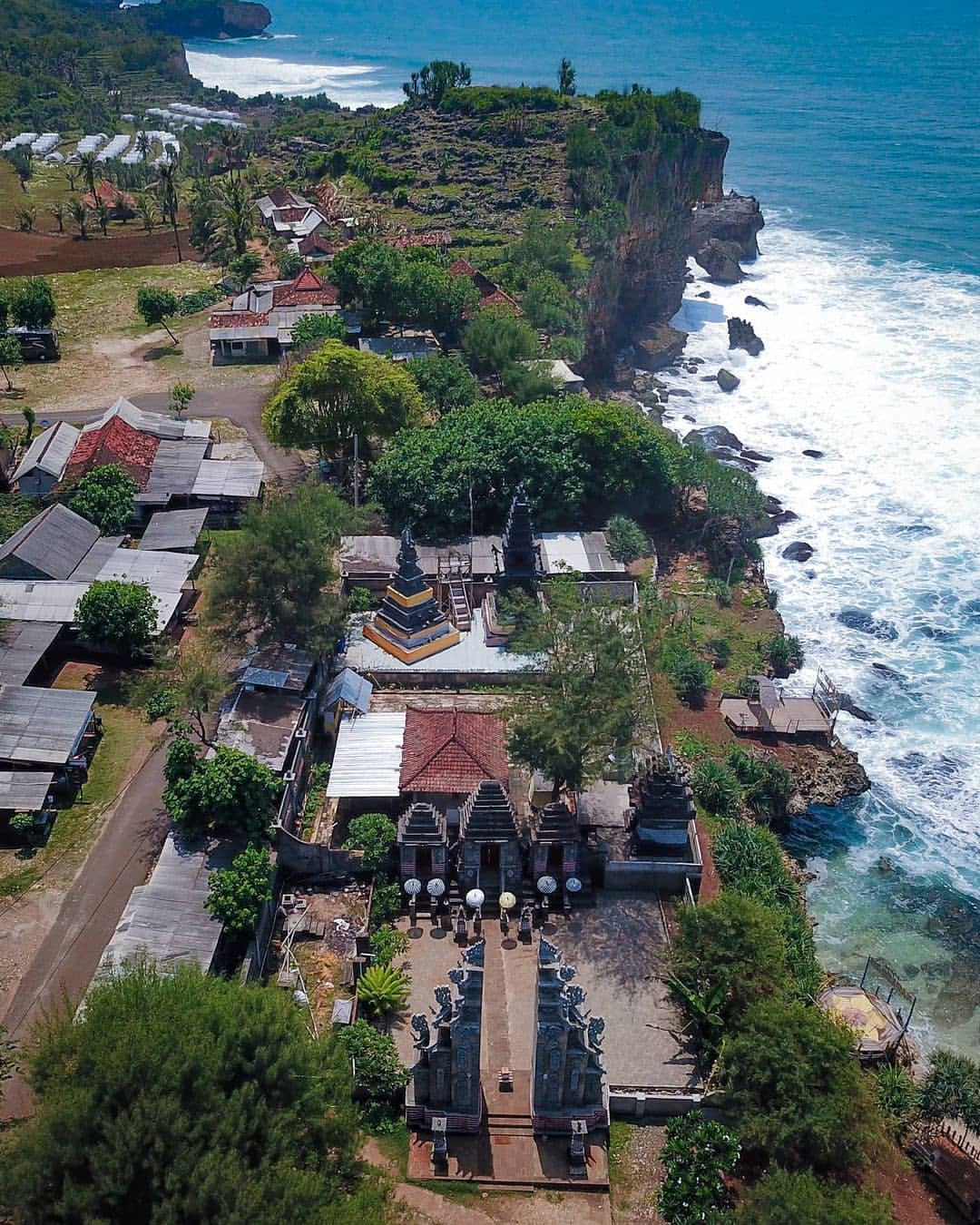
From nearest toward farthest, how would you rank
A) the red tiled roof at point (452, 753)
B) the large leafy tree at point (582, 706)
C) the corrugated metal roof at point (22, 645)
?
the large leafy tree at point (582, 706)
the red tiled roof at point (452, 753)
the corrugated metal roof at point (22, 645)

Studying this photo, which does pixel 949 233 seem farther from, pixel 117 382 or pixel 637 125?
pixel 117 382

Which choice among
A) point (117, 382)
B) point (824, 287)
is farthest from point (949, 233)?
point (117, 382)

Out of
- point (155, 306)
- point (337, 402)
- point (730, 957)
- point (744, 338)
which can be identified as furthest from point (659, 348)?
point (730, 957)

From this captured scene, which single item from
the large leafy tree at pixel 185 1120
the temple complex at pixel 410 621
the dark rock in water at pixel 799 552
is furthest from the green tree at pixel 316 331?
the large leafy tree at pixel 185 1120

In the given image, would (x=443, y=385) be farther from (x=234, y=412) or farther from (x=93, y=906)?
(x=93, y=906)

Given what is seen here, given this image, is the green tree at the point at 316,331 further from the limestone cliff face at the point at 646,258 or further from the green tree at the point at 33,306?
the limestone cliff face at the point at 646,258

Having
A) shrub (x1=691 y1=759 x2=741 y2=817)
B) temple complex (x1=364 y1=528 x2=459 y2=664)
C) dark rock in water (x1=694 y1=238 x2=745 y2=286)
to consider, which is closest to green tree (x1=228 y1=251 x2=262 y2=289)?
dark rock in water (x1=694 y1=238 x2=745 y2=286)
